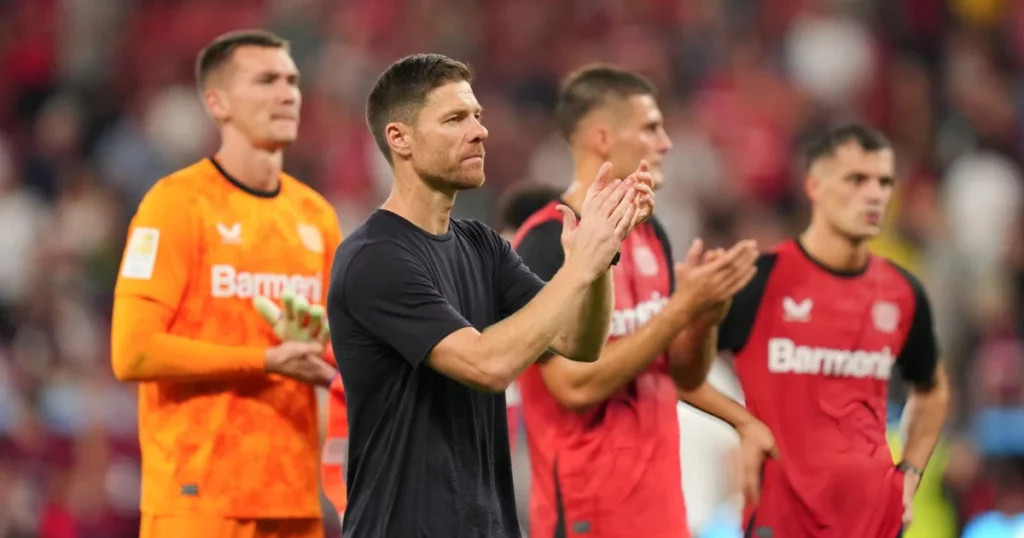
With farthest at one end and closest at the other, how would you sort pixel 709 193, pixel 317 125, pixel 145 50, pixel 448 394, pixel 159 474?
pixel 145 50, pixel 317 125, pixel 709 193, pixel 159 474, pixel 448 394

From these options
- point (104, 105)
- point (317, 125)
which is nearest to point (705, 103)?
point (317, 125)

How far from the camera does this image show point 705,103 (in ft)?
47.2

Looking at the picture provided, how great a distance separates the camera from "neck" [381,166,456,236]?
16.2ft

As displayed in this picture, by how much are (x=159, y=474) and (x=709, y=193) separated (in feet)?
26.2

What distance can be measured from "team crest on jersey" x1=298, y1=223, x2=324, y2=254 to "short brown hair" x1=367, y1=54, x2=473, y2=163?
142 centimetres

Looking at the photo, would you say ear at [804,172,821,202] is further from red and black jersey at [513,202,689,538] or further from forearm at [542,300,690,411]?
forearm at [542,300,690,411]

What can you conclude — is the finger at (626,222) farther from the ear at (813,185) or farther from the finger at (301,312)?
the ear at (813,185)

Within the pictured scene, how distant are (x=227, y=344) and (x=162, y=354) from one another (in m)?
0.33

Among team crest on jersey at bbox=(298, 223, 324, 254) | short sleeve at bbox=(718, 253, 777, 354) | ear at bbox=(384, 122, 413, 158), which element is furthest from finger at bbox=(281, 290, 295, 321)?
short sleeve at bbox=(718, 253, 777, 354)

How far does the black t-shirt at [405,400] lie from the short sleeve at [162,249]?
4.38 ft

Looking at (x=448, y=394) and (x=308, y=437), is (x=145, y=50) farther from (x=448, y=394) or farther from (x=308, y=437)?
(x=448, y=394)

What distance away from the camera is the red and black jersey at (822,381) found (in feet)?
21.4

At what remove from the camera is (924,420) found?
693cm

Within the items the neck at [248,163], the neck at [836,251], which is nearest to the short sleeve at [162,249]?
the neck at [248,163]
